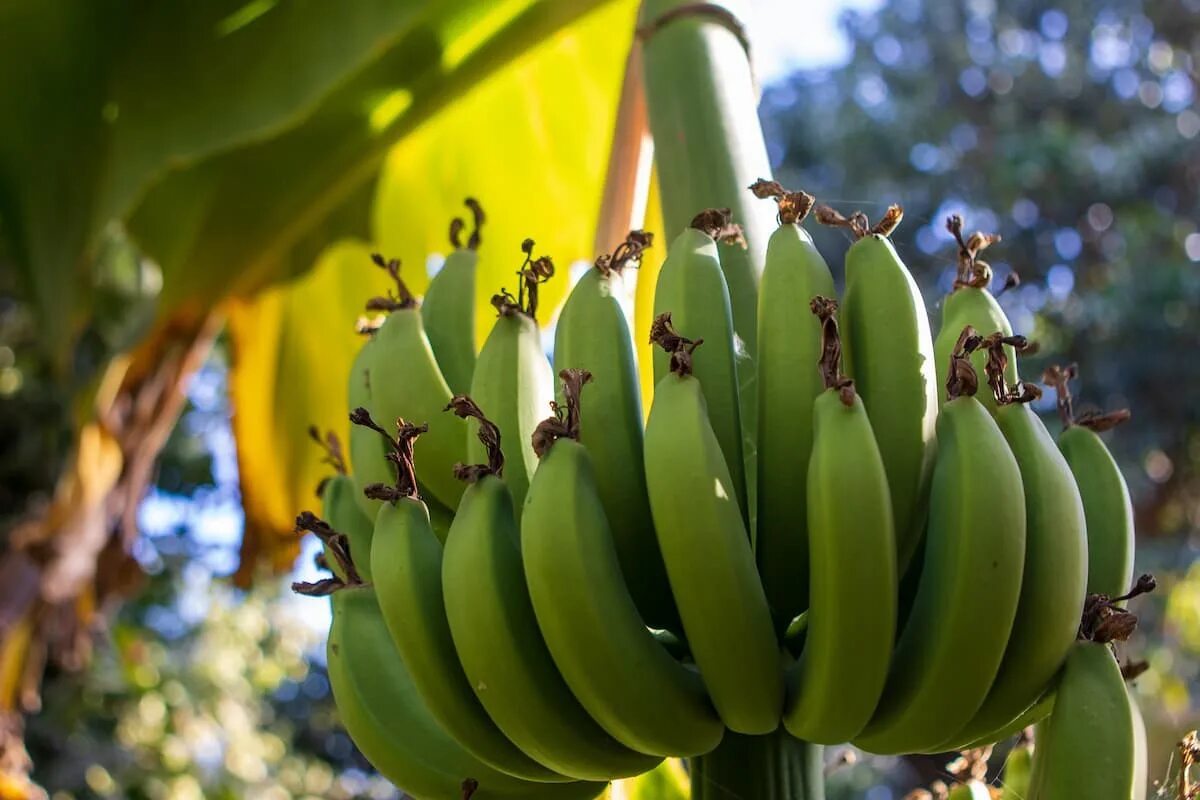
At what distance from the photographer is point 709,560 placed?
73 cm

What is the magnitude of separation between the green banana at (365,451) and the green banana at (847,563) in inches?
15.1

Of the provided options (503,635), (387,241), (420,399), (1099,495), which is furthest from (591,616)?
(387,241)

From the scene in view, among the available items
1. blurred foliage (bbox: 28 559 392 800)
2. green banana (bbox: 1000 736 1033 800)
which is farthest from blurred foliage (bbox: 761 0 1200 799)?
green banana (bbox: 1000 736 1033 800)

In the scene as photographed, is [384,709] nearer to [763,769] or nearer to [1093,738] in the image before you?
[763,769]

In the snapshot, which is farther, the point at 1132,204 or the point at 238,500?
the point at 1132,204

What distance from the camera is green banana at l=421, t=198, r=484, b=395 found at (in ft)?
3.49

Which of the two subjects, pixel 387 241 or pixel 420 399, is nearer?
pixel 420 399

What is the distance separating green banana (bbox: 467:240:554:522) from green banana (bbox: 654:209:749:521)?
94 millimetres

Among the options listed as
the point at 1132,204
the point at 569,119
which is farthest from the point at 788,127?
the point at 569,119

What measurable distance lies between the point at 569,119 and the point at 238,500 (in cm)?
85

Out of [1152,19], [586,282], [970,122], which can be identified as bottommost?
[586,282]

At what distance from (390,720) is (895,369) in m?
0.45

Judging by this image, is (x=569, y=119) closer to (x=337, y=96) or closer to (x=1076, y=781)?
(x=337, y=96)

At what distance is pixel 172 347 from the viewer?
2.01 m
